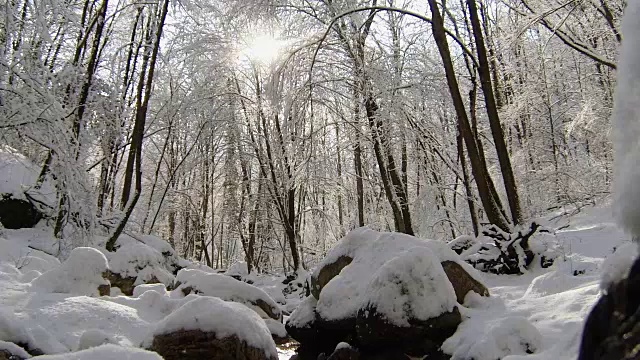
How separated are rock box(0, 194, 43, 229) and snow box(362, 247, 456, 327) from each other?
7632mm

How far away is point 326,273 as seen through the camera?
24.8ft

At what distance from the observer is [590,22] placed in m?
10.0

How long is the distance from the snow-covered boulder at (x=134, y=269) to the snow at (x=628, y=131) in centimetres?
959

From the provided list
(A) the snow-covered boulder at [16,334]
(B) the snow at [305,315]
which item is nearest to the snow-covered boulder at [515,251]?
(B) the snow at [305,315]

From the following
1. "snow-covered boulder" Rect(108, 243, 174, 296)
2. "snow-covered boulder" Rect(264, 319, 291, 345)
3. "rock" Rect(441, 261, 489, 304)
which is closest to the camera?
"rock" Rect(441, 261, 489, 304)

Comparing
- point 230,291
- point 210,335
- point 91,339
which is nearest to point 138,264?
point 230,291

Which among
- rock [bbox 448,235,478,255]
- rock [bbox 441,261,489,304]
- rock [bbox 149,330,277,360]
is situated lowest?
rock [bbox 149,330,277,360]

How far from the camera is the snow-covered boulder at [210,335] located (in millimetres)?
5078

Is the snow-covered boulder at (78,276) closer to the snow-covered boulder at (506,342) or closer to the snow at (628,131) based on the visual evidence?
the snow-covered boulder at (506,342)

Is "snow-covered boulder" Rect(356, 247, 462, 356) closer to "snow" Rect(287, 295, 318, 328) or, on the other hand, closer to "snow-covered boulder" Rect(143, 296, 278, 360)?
"snow-covered boulder" Rect(143, 296, 278, 360)

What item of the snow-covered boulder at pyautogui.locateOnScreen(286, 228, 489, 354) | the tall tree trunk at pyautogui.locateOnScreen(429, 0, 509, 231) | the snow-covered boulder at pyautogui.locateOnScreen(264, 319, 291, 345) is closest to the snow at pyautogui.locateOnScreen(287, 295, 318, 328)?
the snow-covered boulder at pyautogui.locateOnScreen(286, 228, 489, 354)

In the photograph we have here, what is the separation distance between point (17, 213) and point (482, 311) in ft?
29.7

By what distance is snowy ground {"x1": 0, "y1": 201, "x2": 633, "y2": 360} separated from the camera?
386 centimetres

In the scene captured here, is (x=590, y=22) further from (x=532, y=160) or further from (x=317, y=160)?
(x=532, y=160)
